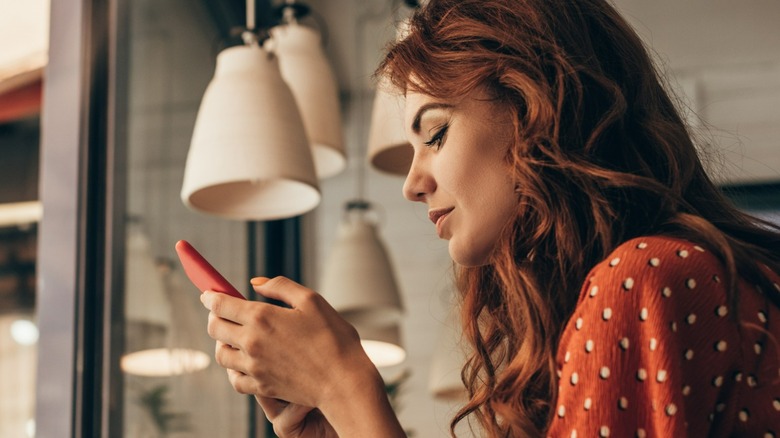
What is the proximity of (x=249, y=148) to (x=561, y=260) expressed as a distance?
82 cm

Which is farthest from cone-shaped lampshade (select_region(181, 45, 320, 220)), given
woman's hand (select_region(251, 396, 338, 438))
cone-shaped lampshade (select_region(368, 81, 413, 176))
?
woman's hand (select_region(251, 396, 338, 438))

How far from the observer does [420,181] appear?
1146 millimetres

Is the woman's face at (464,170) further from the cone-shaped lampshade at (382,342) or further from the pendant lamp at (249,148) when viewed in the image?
the cone-shaped lampshade at (382,342)

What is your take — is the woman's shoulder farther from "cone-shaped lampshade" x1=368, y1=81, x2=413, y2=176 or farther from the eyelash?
"cone-shaped lampshade" x1=368, y1=81, x2=413, y2=176

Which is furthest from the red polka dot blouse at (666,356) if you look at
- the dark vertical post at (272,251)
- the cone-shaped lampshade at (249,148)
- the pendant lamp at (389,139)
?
the dark vertical post at (272,251)

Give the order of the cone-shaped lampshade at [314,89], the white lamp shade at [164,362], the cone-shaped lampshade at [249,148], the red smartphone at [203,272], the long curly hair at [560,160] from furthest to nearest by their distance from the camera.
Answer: the white lamp shade at [164,362]
the cone-shaped lampshade at [314,89]
the cone-shaped lampshade at [249,148]
the red smartphone at [203,272]
the long curly hair at [560,160]

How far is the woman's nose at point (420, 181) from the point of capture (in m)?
1.14

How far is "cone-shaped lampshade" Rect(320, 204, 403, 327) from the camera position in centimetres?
277

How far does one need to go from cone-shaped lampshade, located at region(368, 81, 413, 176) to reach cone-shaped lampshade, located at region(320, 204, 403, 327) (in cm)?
66

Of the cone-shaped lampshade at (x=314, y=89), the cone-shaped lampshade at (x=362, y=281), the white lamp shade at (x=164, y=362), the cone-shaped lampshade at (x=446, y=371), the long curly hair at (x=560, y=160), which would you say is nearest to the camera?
the long curly hair at (x=560, y=160)

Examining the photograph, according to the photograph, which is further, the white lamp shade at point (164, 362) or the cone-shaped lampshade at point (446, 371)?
the cone-shaped lampshade at point (446, 371)

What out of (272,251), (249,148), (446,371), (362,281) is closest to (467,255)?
(249,148)

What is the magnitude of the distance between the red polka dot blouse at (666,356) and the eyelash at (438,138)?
1.11ft

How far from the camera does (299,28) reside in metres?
2.26
